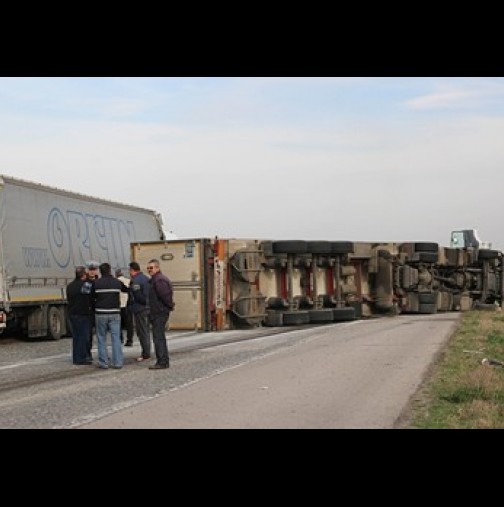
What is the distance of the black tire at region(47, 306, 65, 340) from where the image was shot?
754 inches

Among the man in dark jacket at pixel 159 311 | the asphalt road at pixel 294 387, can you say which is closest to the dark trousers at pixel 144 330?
the asphalt road at pixel 294 387

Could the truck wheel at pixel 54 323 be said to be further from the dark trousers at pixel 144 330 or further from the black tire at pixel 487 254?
the black tire at pixel 487 254

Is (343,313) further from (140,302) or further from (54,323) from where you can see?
(140,302)

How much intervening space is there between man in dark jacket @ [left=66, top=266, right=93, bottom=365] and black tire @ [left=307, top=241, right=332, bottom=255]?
7.92 meters

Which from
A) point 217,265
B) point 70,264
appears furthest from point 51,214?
point 217,265

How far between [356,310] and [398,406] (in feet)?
44.8

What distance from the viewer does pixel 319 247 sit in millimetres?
20516

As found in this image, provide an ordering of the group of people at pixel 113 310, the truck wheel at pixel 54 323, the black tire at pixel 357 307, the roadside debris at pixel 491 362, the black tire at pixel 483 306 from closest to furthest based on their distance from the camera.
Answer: the roadside debris at pixel 491 362, the group of people at pixel 113 310, the truck wheel at pixel 54 323, the black tire at pixel 357 307, the black tire at pixel 483 306

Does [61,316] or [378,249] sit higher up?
[378,249]

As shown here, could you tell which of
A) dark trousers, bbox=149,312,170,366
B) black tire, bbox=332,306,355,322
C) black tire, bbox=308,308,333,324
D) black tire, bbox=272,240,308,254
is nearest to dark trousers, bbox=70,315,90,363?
dark trousers, bbox=149,312,170,366

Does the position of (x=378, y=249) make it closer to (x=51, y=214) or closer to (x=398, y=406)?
(x=51, y=214)

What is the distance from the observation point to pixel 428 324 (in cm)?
1967

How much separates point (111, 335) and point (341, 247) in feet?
32.3

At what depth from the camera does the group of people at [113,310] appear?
40.3 feet
